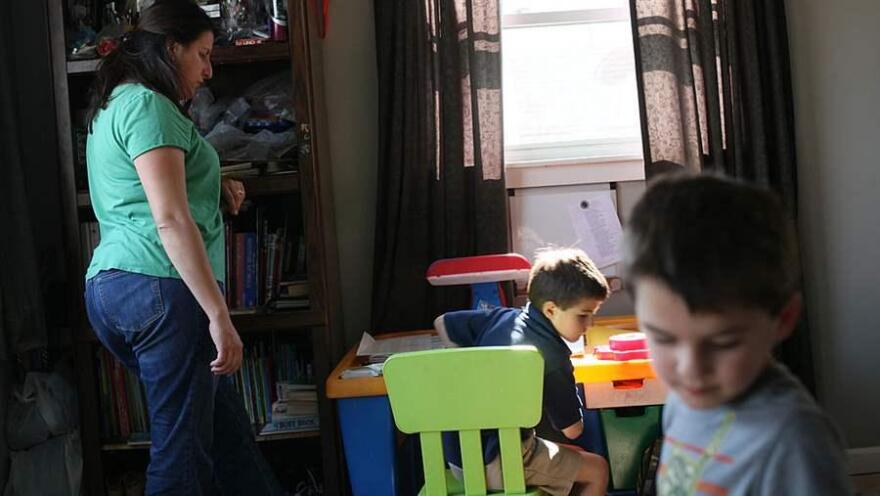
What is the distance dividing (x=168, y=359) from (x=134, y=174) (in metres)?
0.36

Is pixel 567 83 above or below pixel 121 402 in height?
above

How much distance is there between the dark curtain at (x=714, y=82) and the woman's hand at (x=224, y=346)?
1.40 metres

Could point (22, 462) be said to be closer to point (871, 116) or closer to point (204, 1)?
point (204, 1)

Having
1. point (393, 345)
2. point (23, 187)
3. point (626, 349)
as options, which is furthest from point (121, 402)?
point (626, 349)

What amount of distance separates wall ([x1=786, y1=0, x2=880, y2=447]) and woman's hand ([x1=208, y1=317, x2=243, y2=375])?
1.78 metres

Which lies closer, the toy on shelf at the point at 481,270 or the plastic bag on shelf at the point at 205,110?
the toy on shelf at the point at 481,270

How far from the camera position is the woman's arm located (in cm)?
185

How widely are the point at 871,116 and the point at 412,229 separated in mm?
1375

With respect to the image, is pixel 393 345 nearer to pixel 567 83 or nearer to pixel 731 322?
pixel 567 83

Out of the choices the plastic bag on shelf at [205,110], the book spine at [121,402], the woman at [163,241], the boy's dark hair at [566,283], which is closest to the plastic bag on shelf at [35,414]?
the book spine at [121,402]

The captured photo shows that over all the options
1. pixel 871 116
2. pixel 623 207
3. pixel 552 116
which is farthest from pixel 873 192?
pixel 552 116

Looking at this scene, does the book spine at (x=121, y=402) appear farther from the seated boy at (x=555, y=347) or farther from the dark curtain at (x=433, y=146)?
the seated boy at (x=555, y=347)

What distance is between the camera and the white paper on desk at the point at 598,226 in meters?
2.89

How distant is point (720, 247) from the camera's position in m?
0.83
